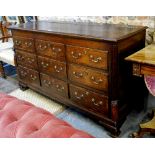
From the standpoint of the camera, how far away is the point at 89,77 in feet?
7.36

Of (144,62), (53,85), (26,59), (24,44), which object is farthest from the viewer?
(26,59)

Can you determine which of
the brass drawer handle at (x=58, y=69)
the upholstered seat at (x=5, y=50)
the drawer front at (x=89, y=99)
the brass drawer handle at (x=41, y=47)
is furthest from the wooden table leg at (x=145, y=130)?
the upholstered seat at (x=5, y=50)

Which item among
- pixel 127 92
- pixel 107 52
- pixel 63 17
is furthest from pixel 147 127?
pixel 63 17

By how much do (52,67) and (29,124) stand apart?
141 cm

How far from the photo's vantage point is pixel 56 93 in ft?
9.22

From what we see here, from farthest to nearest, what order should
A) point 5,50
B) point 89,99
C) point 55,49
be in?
point 5,50
point 55,49
point 89,99

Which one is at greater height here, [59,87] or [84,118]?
[59,87]

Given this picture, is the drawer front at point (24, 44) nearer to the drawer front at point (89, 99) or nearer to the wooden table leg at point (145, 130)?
the drawer front at point (89, 99)

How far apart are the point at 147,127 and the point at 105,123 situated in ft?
1.40

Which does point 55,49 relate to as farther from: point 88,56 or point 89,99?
point 89,99

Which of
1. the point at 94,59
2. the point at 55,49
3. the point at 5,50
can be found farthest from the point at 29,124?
the point at 5,50

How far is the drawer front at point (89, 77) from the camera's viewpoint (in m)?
2.13
